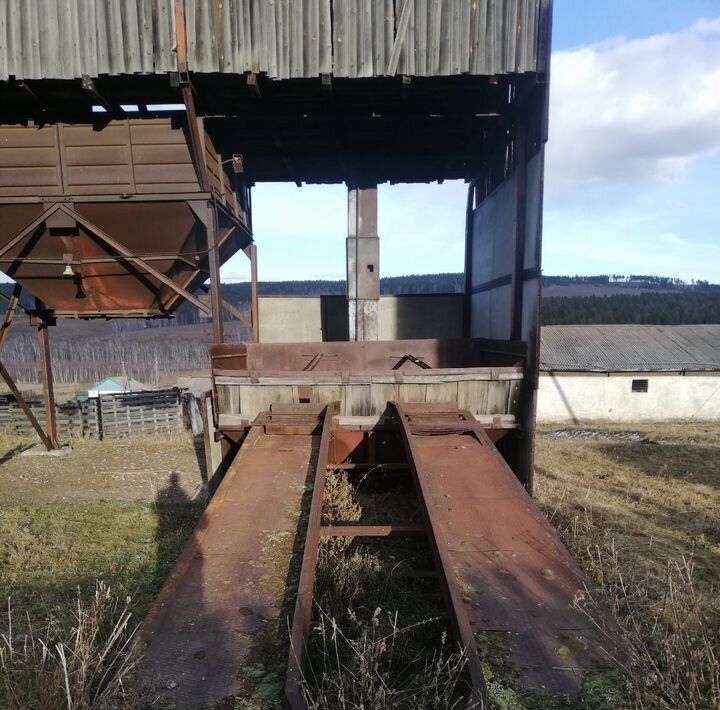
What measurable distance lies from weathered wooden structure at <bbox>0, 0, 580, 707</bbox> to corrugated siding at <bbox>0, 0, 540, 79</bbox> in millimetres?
27

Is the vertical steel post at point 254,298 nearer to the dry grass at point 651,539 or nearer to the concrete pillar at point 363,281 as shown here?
the concrete pillar at point 363,281

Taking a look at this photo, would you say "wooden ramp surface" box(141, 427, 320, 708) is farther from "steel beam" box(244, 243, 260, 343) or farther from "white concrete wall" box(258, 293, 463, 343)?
"white concrete wall" box(258, 293, 463, 343)

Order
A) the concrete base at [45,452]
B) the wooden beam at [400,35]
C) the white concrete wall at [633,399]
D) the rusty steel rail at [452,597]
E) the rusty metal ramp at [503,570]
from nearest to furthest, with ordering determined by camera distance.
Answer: the rusty steel rail at [452,597], the rusty metal ramp at [503,570], the wooden beam at [400,35], the concrete base at [45,452], the white concrete wall at [633,399]

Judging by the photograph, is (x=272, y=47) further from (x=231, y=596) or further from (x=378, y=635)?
(x=378, y=635)

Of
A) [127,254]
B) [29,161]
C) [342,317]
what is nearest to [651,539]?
[342,317]

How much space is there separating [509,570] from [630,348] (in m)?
24.9

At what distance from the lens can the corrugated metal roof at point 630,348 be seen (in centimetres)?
2250

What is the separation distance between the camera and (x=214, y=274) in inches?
293

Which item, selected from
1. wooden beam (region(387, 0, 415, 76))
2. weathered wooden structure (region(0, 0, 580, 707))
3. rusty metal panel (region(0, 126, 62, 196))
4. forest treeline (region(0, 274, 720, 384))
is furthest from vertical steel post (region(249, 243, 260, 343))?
forest treeline (region(0, 274, 720, 384))

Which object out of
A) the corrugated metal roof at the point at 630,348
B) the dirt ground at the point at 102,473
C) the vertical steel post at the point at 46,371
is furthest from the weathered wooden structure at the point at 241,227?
the corrugated metal roof at the point at 630,348

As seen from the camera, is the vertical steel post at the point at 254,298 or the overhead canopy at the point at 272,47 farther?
the vertical steel post at the point at 254,298

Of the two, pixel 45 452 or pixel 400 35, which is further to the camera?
pixel 45 452

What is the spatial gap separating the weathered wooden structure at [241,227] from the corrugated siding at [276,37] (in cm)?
3

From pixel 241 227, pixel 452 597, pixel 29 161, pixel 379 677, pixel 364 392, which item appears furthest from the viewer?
pixel 241 227
